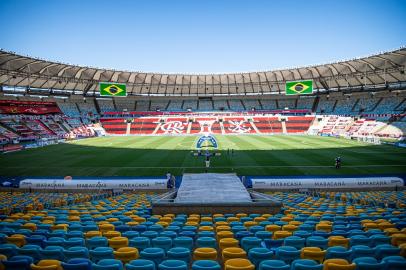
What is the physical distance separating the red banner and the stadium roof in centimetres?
435

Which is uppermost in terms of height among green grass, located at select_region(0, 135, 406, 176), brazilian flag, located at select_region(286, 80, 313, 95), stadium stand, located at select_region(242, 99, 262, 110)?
stadium stand, located at select_region(242, 99, 262, 110)

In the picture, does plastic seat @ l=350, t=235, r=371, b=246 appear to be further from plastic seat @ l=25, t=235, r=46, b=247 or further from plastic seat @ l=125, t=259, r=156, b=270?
plastic seat @ l=25, t=235, r=46, b=247

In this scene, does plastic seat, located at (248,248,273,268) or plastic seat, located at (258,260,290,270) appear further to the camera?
plastic seat, located at (248,248,273,268)

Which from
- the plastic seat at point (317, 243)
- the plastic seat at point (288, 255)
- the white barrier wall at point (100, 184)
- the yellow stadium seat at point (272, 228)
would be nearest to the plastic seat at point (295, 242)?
the plastic seat at point (317, 243)

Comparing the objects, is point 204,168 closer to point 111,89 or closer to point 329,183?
point 329,183

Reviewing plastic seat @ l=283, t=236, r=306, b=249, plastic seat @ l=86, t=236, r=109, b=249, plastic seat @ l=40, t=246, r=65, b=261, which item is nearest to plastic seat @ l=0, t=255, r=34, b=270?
plastic seat @ l=40, t=246, r=65, b=261

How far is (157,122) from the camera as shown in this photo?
79.8 meters

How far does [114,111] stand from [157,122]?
52.0 ft

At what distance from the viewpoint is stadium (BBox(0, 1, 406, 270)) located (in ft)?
19.3

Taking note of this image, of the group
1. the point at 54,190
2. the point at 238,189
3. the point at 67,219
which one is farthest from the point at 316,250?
the point at 54,190

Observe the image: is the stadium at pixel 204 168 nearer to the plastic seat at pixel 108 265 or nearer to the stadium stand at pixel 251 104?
the plastic seat at pixel 108 265

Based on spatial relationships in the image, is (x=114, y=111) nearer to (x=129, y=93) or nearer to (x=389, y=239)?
(x=129, y=93)

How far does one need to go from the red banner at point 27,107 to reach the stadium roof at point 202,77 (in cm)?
435

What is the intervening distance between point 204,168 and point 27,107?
2247 inches
